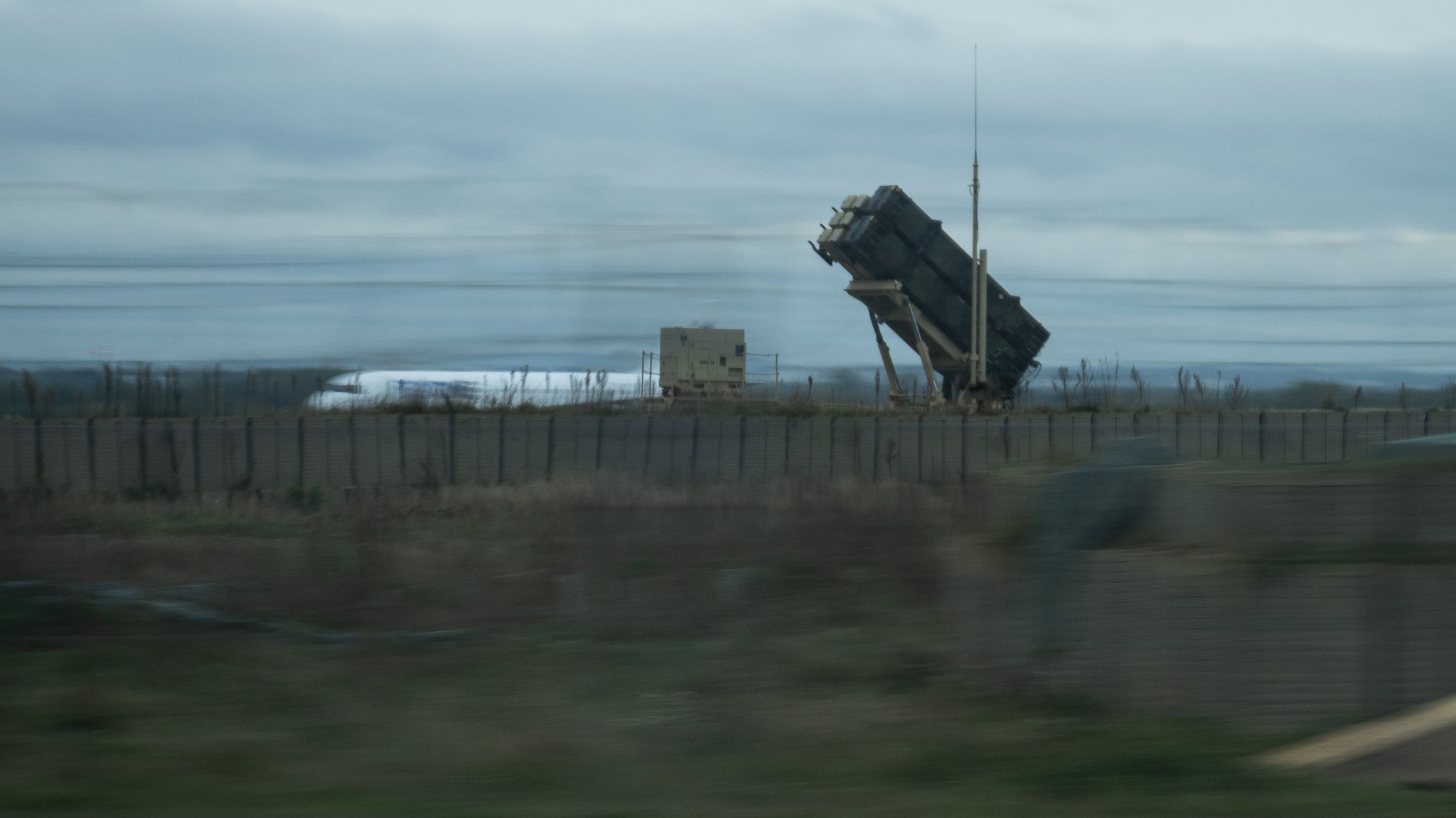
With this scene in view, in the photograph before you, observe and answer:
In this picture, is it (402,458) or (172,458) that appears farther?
(402,458)

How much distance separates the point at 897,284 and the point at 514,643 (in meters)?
13.6

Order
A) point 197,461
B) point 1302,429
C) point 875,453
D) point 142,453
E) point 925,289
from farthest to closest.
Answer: point 925,289
point 875,453
point 1302,429
point 197,461
point 142,453

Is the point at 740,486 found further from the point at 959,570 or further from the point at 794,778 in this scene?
the point at 794,778

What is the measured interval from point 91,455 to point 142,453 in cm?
50

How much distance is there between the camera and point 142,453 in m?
10.5

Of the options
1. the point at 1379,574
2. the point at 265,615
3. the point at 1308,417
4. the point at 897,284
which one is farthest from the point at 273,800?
the point at 897,284

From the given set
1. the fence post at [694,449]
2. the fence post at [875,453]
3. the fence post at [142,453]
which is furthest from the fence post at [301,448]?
the fence post at [875,453]

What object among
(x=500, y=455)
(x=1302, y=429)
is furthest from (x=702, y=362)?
(x=1302, y=429)

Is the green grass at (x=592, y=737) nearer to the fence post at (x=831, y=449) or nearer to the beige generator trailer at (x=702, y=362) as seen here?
the beige generator trailer at (x=702, y=362)

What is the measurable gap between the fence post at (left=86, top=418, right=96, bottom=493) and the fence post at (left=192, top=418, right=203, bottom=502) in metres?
0.76

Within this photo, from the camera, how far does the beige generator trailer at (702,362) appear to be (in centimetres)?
819

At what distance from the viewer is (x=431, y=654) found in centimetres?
602

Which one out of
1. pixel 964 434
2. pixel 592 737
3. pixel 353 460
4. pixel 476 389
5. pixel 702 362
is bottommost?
pixel 592 737

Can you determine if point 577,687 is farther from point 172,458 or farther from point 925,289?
point 925,289
